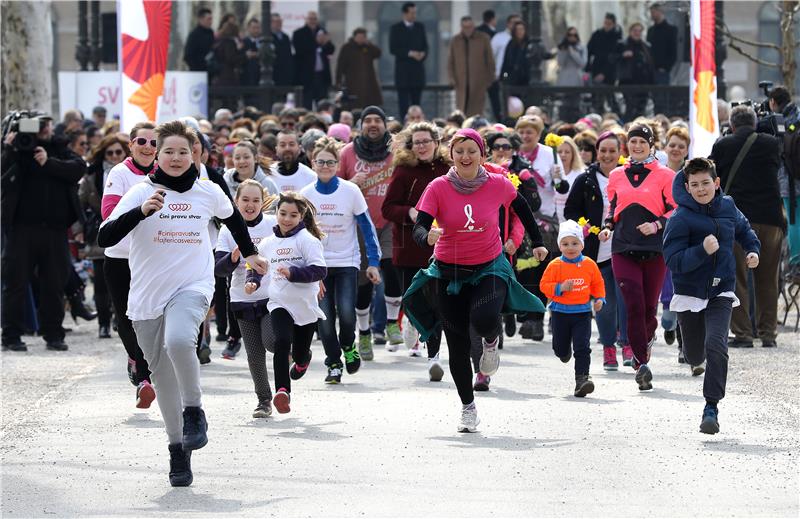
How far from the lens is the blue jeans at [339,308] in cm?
1287

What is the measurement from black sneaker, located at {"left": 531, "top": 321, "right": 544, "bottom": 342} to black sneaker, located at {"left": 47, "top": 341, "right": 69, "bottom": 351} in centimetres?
419

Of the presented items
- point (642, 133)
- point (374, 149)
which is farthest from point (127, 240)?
point (374, 149)

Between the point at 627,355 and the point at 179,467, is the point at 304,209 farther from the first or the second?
the point at 627,355

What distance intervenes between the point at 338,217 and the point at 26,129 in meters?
3.84

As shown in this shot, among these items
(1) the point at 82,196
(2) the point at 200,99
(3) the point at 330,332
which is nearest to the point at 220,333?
(1) the point at 82,196

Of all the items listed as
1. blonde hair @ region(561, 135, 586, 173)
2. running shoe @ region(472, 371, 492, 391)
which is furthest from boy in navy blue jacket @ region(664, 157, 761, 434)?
blonde hair @ region(561, 135, 586, 173)

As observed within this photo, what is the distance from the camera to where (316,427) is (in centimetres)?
1060

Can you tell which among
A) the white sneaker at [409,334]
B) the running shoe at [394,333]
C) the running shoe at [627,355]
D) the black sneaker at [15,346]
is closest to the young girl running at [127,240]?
the white sneaker at [409,334]

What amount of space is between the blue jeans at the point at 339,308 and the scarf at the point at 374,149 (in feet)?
5.87

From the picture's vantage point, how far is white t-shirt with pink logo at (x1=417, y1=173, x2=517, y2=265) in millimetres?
10367

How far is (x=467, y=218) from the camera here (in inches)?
408

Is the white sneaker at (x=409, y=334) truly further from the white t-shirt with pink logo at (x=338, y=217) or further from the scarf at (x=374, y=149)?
the scarf at (x=374, y=149)

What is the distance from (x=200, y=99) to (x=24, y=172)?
937cm

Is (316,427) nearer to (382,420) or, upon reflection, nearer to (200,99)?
(382,420)
